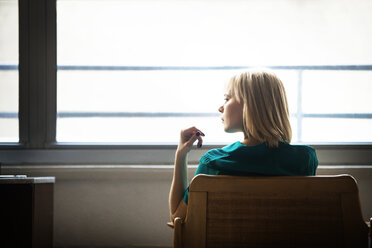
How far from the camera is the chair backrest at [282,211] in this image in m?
1.00

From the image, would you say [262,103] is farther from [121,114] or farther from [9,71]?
[9,71]

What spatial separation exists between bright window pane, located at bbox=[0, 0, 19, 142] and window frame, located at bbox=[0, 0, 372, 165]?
63 millimetres

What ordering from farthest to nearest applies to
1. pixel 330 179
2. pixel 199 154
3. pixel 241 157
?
pixel 199 154 < pixel 241 157 < pixel 330 179

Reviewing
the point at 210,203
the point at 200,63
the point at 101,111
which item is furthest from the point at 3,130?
the point at 210,203

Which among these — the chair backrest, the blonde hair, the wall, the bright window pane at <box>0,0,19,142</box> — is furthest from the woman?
the bright window pane at <box>0,0,19,142</box>

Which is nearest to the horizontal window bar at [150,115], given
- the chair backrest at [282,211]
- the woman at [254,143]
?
the woman at [254,143]

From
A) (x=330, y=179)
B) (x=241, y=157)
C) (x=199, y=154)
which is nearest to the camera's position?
(x=330, y=179)

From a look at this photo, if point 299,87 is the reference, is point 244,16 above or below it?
above

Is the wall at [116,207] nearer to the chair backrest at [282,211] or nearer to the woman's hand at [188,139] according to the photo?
the woman's hand at [188,139]

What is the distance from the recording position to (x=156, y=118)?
230 cm

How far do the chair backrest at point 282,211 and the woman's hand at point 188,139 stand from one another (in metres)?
0.33

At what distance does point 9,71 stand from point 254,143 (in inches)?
65.5

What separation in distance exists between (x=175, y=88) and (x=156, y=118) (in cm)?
21

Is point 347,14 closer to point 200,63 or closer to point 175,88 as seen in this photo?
point 200,63
